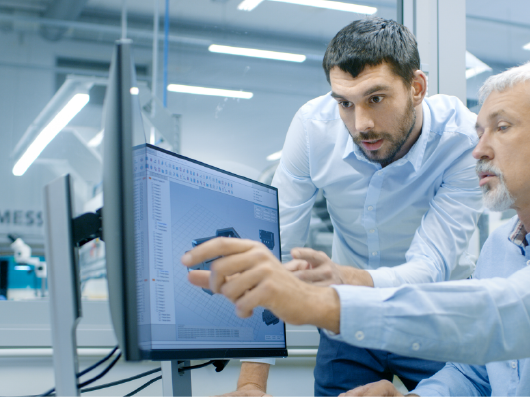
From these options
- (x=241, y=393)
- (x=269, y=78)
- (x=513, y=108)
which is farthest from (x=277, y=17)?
(x=241, y=393)

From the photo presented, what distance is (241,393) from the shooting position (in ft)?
3.53

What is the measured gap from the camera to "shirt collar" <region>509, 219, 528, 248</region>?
1.12 metres

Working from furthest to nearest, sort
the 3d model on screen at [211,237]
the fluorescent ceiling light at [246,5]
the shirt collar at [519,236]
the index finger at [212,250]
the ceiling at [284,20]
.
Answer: the fluorescent ceiling light at [246,5] → the ceiling at [284,20] → the shirt collar at [519,236] → the 3d model on screen at [211,237] → the index finger at [212,250]

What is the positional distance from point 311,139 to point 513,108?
23.8 inches

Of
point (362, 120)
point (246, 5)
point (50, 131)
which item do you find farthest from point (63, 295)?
point (246, 5)

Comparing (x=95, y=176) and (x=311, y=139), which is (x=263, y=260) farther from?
(x=95, y=176)

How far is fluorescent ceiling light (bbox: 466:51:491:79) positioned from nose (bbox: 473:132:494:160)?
1153 millimetres

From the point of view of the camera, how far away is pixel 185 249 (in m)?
0.86

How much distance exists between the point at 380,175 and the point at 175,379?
856 mm

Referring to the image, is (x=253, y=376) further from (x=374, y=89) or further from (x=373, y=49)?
(x=373, y=49)

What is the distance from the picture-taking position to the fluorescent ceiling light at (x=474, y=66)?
7.09 feet

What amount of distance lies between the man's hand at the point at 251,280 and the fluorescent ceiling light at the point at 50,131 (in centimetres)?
140

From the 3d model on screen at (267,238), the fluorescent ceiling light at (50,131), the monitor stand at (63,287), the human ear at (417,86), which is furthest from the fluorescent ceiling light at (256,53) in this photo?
the monitor stand at (63,287)

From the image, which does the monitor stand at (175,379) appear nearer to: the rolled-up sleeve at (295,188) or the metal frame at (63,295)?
the metal frame at (63,295)
